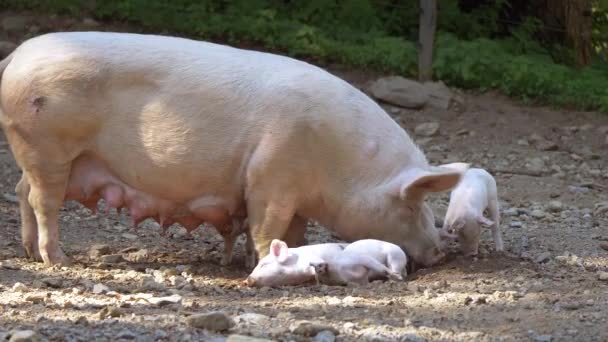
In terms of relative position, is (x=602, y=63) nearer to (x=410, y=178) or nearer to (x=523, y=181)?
(x=523, y=181)

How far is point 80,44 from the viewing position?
257 inches

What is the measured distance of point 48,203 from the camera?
6.66m

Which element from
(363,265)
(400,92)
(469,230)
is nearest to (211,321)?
(363,265)

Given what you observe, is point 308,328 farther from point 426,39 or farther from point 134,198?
point 426,39

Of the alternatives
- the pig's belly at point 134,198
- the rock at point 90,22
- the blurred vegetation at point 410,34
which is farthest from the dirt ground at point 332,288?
the rock at point 90,22

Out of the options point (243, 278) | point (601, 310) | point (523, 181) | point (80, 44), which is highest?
point (80, 44)

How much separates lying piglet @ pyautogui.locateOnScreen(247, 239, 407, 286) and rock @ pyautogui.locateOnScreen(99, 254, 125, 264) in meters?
1.09

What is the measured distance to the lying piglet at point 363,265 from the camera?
20.1 ft

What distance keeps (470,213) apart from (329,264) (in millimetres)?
1077

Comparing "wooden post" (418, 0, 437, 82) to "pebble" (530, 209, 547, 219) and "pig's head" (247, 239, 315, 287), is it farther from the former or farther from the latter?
"pig's head" (247, 239, 315, 287)

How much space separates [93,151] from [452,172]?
2.05 meters

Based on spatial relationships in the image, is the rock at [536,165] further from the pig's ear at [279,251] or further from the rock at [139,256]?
the pig's ear at [279,251]

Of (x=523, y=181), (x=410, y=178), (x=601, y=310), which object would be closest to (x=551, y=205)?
(x=523, y=181)

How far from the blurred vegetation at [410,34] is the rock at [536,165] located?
1527 millimetres
